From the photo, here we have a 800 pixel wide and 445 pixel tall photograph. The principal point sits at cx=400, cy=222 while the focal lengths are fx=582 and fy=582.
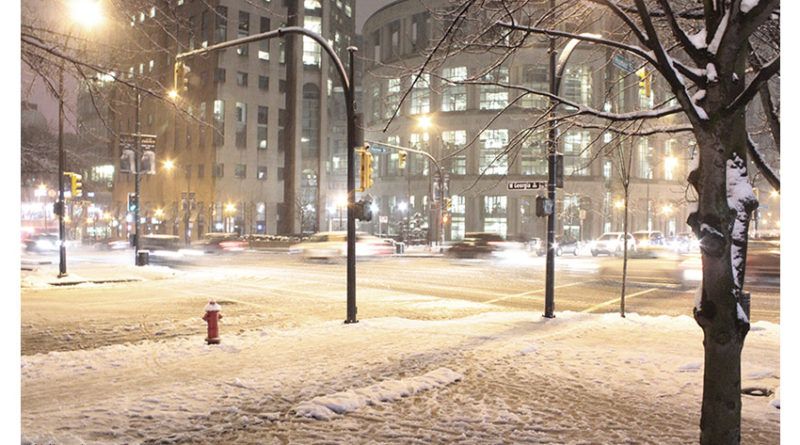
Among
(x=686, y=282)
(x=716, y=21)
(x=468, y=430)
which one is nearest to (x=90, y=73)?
(x=468, y=430)

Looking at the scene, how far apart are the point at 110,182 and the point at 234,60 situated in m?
32.5

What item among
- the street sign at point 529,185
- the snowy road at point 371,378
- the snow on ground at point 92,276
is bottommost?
the snow on ground at point 92,276

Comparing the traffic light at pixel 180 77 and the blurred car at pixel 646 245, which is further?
the blurred car at pixel 646 245

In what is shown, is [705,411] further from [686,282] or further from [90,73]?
[686,282]

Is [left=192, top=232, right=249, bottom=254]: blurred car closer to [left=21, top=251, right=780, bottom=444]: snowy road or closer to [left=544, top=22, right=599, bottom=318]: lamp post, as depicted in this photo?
[left=21, top=251, right=780, bottom=444]: snowy road

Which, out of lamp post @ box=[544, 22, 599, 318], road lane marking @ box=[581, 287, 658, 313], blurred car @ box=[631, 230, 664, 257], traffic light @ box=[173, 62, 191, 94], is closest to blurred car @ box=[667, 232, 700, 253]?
blurred car @ box=[631, 230, 664, 257]

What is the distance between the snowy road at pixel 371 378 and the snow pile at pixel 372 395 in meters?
0.02

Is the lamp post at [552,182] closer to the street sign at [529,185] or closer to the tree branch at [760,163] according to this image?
the street sign at [529,185]

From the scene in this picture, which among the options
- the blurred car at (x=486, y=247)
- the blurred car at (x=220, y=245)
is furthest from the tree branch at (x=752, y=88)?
the blurred car at (x=220, y=245)

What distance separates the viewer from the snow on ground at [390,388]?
5449mm

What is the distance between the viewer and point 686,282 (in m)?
22.2

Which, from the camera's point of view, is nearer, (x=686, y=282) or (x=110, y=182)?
(x=686, y=282)

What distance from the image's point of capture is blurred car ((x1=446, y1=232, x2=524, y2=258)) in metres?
35.0

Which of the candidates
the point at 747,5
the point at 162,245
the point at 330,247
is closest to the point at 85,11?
the point at 747,5
